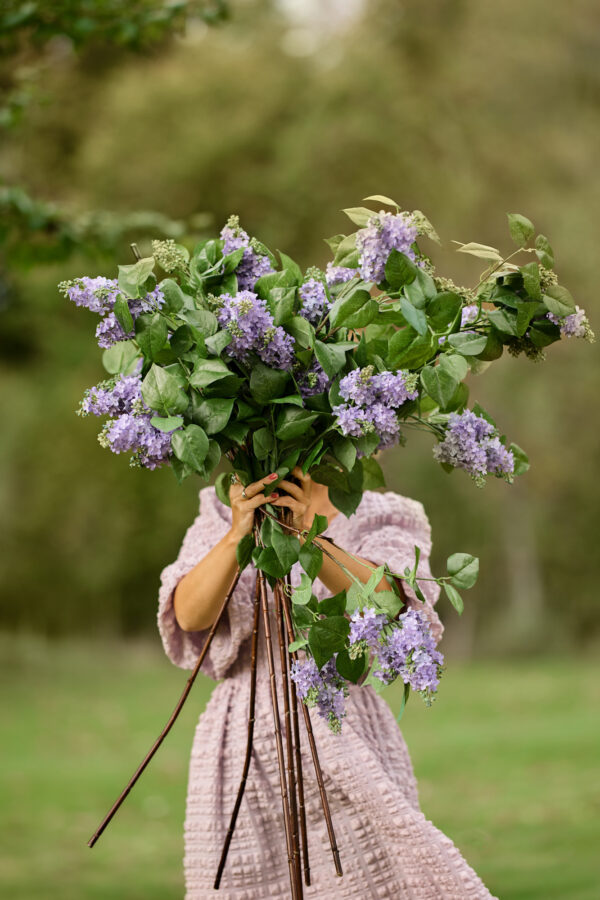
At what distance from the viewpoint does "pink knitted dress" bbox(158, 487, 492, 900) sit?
80.7 inches

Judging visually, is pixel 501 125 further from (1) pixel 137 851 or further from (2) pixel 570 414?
(1) pixel 137 851

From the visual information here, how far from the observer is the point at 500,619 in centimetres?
1240

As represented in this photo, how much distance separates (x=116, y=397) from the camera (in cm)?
168

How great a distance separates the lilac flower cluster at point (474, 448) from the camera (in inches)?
67.3

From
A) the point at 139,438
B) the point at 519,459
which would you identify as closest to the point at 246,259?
the point at 139,438

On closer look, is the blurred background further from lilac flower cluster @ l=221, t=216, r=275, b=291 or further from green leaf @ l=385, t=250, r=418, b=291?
green leaf @ l=385, t=250, r=418, b=291

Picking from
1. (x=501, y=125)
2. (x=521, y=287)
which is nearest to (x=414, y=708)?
(x=501, y=125)

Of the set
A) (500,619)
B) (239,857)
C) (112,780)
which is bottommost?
(239,857)

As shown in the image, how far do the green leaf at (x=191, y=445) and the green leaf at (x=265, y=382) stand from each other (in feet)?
0.40

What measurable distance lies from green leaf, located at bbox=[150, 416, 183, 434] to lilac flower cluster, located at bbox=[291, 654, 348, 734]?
0.43 metres

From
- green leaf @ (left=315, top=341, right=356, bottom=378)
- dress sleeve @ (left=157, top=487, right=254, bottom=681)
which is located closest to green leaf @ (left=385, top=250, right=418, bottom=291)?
green leaf @ (left=315, top=341, right=356, bottom=378)

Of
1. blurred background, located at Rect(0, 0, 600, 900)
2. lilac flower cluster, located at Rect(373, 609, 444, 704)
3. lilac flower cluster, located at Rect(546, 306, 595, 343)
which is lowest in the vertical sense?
lilac flower cluster, located at Rect(373, 609, 444, 704)

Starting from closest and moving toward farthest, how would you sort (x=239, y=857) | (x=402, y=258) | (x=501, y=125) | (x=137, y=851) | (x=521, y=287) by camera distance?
(x=402, y=258)
(x=521, y=287)
(x=239, y=857)
(x=137, y=851)
(x=501, y=125)

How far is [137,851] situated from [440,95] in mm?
9985
